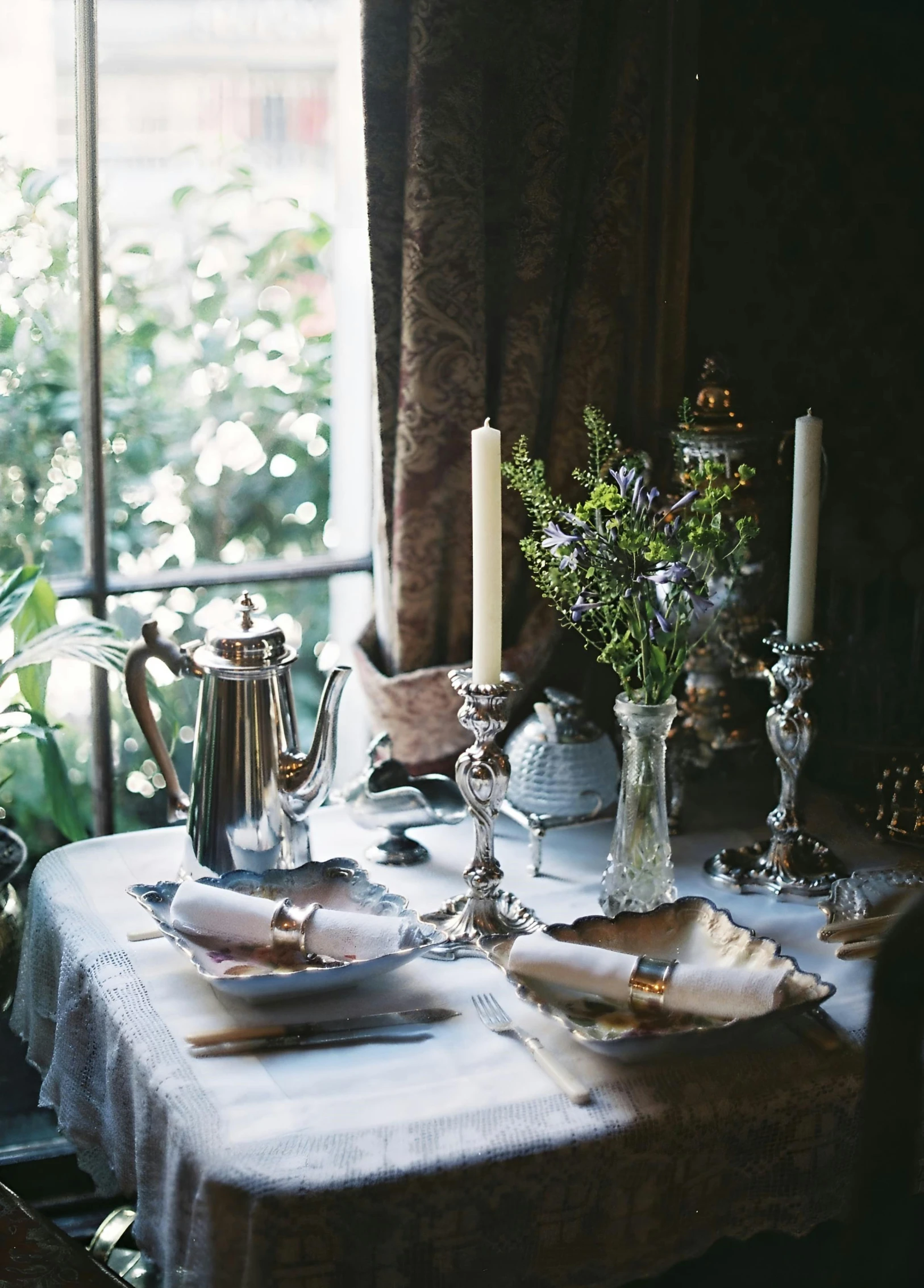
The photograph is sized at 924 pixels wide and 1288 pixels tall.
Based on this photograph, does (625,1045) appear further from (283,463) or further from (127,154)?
(127,154)

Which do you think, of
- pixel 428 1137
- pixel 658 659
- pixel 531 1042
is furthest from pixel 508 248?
pixel 428 1137

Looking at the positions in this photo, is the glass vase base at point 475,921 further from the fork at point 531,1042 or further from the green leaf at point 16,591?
the green leaf at point 16,591

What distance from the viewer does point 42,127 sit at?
176 centimetres

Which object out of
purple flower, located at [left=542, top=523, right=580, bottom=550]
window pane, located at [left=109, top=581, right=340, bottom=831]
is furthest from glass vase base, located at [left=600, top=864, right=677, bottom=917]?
window pane, located at [left=109, top=581, right=340, bottom=831]

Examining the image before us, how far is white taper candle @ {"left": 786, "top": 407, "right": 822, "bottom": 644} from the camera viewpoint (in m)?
1.46

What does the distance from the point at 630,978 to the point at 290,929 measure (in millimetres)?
302

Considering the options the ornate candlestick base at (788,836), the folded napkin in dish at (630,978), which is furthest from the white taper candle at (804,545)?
the folded napkin in dish at (630,978)

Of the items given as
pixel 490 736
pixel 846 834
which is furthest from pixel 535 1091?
pixel 846 834

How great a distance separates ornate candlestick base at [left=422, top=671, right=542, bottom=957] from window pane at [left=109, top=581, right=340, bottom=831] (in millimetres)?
649

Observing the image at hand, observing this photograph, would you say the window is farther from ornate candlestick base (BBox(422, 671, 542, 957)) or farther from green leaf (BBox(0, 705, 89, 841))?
ornate candlestick base (BBox(422, 671, 542, 957))

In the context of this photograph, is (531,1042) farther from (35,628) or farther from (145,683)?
(35,628)

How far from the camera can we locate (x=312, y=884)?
1388 mm

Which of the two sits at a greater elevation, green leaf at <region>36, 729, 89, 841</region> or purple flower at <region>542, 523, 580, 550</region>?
purple flower at <region>542, 523, 580, 550</region>

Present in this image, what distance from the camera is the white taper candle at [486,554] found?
4.17 ft
